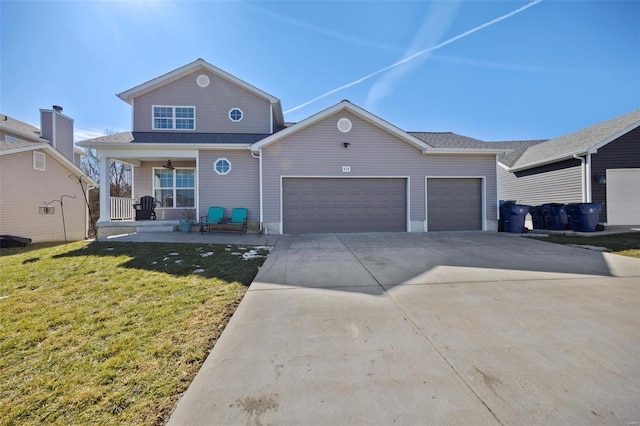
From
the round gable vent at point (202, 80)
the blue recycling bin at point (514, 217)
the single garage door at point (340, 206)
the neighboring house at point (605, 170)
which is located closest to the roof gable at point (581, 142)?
the neighboring house at point (605, 170)

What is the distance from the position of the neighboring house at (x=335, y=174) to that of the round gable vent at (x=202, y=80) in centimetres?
270

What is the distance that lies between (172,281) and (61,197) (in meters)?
13.0

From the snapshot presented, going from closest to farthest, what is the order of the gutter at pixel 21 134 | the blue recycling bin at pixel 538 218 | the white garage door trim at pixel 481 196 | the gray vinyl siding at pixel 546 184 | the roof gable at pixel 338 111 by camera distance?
the roof gable at pixel 338 111
the white garage door trim at pixel 481 196
the blue recycling bin at pixel 538 218
the gray vinyl siding at pixel 546 184
the gutter at pixel 21 134

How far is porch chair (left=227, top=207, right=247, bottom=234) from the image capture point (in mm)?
9803

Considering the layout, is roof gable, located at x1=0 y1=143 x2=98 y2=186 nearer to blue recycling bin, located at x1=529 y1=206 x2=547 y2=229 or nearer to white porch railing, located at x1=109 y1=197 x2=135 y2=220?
white porch railing, located at x1=109 y1=197 x2=135 y2=220

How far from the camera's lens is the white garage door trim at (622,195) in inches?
448

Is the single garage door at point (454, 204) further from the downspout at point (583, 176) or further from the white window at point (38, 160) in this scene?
the white window at point (38, 160)

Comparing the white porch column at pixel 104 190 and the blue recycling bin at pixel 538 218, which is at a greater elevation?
the white porch column at pixel 104 190

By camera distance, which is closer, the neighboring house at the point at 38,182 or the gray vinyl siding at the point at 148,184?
the neighboring house at the point at 38,182

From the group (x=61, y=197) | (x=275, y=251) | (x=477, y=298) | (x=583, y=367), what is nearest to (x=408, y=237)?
(x=275, y=251)

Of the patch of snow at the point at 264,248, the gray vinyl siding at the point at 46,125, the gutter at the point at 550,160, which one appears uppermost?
the gray vinyl siding at the point at 46,125

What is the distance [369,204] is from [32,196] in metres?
14.6

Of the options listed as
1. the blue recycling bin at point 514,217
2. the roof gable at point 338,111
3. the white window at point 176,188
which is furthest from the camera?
the white window at point 176,188

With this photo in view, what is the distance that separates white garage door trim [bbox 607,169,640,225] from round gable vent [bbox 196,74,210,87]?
60.9ft
